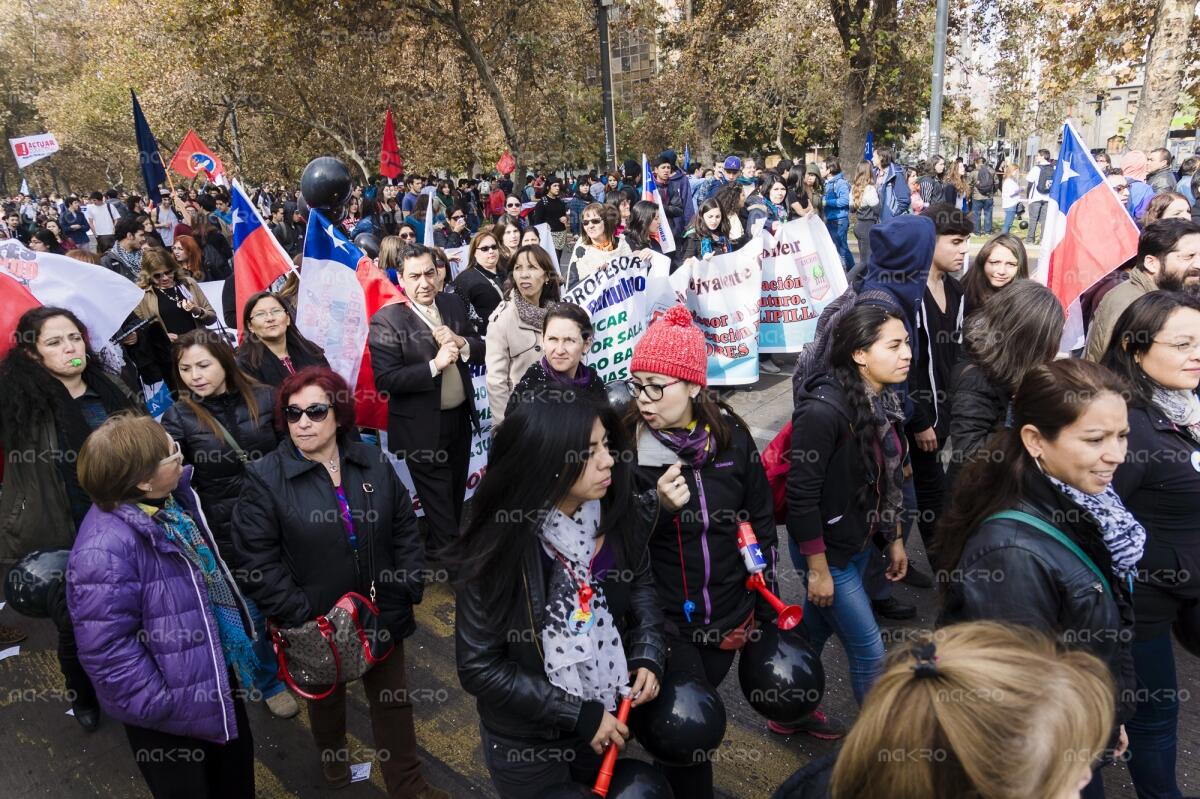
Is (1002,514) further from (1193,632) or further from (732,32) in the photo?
(732,32)

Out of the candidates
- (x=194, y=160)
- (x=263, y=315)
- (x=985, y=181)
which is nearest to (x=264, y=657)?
(x=263, y=315)

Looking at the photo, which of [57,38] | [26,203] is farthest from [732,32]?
[57,38]

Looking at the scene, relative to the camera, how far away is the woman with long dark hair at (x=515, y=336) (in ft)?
15.6

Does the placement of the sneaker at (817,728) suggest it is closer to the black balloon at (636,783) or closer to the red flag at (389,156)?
the black balloon at (636,783)

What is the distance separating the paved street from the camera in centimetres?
330

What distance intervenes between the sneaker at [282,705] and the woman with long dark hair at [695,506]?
2.20 meters

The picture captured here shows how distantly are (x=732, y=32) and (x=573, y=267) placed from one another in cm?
2283

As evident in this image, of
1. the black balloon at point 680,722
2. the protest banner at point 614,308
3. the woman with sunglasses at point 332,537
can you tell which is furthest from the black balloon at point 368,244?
the black balloon at point 680,722

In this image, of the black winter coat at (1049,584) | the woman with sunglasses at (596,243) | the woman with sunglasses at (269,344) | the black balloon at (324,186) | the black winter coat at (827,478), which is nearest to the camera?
the black winter coat at (1049,584)

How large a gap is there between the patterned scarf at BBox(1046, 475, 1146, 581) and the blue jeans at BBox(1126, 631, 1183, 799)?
2.05 feet

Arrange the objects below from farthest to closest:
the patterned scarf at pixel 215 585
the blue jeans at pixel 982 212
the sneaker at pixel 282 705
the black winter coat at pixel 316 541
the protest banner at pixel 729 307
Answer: the blue jeans at pixel 982 212 < the protest banner at pixel 729 307 < the sneaker at pixel 282 705 < the black winter coat at pixel 316 541 < the patterned scarf at pixel 215 585

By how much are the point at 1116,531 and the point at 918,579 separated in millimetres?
2509

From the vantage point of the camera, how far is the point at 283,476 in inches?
115

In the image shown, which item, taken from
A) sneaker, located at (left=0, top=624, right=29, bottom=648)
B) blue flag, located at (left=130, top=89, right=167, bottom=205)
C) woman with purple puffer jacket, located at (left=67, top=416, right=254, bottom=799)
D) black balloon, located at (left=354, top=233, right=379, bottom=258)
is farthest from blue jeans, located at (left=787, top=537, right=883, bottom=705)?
blue flag, located at (left=130, top=89, right=167, bottom=205)
